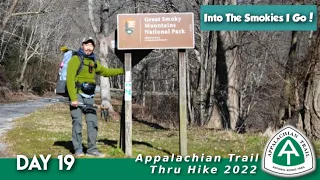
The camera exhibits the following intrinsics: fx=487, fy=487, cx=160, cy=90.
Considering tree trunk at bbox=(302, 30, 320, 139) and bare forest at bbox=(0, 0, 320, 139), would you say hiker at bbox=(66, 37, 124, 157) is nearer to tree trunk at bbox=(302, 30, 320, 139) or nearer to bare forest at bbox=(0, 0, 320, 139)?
bare forest at bbox=(0, 0, 320, 139)

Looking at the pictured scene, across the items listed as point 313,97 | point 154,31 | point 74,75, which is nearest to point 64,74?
point 74,75

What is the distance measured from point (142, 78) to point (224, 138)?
30.0 meters

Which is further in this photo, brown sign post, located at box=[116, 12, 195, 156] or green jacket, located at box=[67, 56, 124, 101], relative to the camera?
brown sign post, located at box=[116, 12, 195, 156]

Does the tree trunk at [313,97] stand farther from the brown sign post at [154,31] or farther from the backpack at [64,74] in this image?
the backpack at [64,74]

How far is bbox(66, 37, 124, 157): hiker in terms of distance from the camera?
26.8ft

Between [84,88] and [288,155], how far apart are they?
3.75 meters

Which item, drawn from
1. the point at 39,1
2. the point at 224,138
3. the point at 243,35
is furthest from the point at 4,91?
the point at 224,138

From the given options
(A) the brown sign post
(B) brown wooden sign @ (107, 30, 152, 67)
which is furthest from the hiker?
(A) the brown sign post

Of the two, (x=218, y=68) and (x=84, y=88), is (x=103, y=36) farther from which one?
(x=84, y=88)

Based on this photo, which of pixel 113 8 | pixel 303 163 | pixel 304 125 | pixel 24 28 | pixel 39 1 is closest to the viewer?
pixel 303 163

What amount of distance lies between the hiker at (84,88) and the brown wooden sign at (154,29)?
60cm

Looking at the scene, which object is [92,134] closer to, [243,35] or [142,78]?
[243,35]

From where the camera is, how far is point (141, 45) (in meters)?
8.54

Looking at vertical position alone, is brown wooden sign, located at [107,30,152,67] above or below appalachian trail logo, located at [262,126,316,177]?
above
